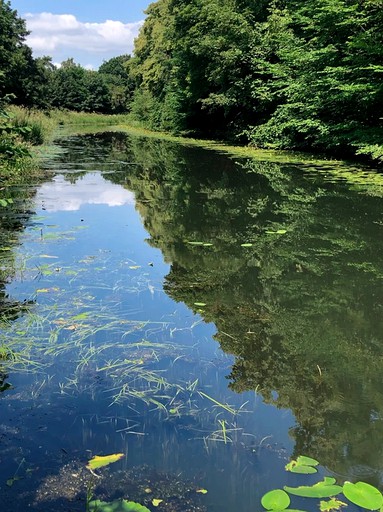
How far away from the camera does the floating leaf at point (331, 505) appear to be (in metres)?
1.97

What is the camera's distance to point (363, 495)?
199 cm

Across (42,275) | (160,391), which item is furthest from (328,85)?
(160,391)

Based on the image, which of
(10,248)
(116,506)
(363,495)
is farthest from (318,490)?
(10,248)

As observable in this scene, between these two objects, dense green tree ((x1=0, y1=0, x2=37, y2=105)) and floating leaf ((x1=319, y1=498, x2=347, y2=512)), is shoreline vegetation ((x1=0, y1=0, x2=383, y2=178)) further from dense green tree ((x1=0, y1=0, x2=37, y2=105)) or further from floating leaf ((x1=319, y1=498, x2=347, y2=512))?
floating leaf ((x1=319, y1=498, x2=347, y2=512))

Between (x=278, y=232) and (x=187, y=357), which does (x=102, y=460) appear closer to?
(x=187, y=357)

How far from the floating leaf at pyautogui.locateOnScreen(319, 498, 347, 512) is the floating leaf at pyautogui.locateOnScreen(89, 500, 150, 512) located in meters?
0.72

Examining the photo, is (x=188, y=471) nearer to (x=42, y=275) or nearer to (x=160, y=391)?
(x=160, y=391)

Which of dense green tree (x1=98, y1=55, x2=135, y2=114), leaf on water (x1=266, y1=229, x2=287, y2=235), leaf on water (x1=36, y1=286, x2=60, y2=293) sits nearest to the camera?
leaf on water (x1=36, y1=286, x2=60, y2=293)

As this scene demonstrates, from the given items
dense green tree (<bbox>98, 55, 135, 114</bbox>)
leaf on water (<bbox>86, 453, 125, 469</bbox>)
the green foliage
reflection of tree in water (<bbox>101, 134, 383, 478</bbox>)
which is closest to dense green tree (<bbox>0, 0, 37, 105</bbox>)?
the green foliage

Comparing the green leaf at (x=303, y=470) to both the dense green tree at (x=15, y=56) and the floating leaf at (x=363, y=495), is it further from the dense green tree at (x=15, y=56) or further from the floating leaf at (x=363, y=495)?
the dense green tree at (x=15, y=56)

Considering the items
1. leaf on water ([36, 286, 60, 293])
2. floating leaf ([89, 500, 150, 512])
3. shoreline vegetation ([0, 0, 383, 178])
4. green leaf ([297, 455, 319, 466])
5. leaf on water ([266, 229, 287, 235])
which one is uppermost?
shoreline vegetation ([0, 0, 383, 178])

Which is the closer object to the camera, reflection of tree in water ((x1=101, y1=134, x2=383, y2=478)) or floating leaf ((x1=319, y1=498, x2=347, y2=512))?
floating leaf ((x1=319, y1=498, x2=347, y2=512))

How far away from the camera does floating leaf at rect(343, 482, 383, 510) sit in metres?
1.95

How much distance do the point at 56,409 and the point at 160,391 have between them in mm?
606
